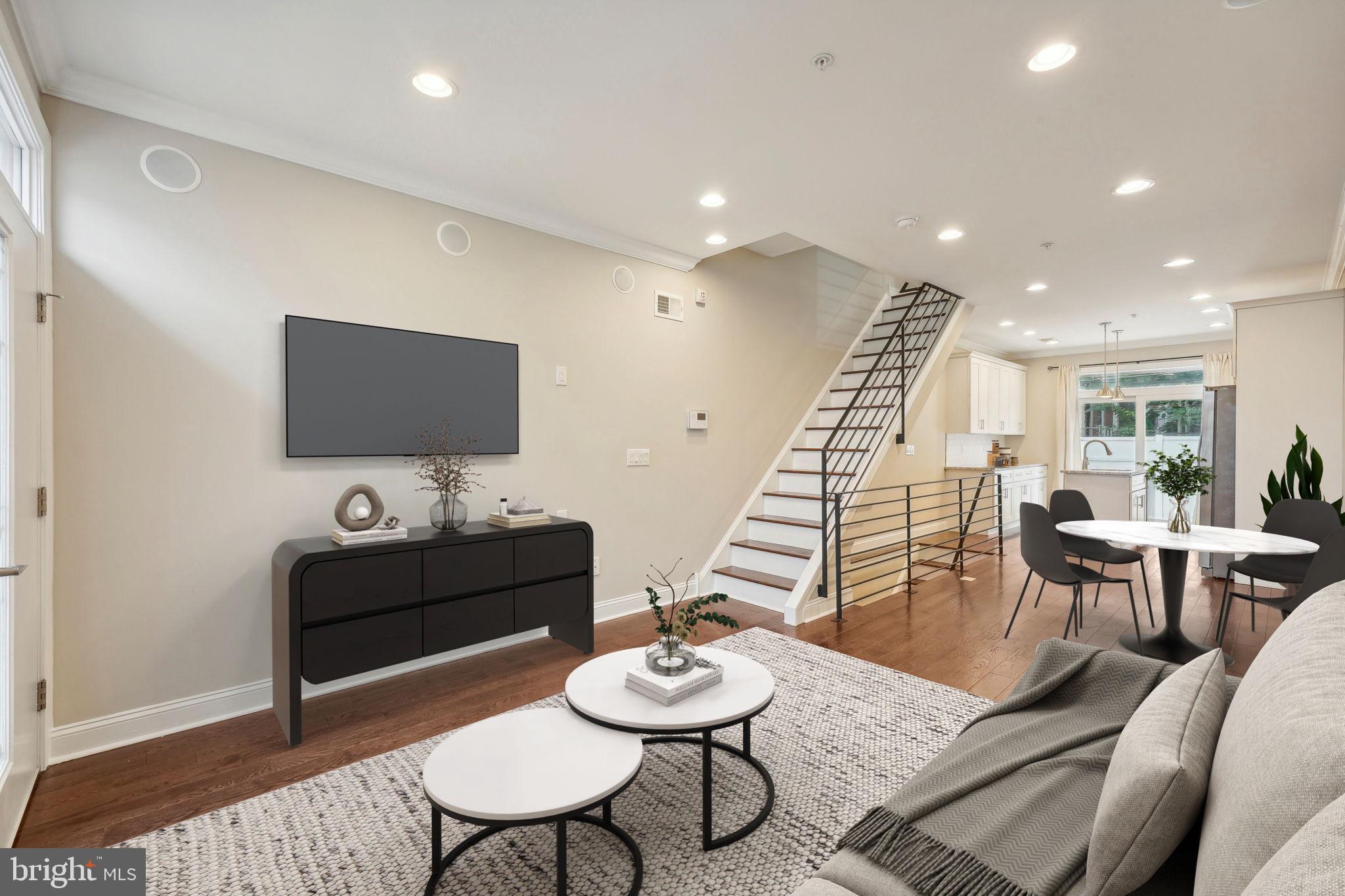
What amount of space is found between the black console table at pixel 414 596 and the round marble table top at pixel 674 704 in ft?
3.41

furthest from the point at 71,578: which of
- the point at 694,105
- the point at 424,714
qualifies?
the point at 694,105

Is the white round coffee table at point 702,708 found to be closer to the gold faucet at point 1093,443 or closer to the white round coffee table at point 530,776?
the white round coffee table at point 530,776

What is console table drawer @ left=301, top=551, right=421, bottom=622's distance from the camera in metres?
2.54

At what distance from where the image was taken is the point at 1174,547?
3148 mm

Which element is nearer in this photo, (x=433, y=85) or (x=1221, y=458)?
(x=433, y=85)

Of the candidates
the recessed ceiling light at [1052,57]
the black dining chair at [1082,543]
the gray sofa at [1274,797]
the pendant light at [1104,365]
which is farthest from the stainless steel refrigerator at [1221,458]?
the gray sofa at [1274,797]

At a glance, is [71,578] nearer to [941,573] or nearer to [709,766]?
[709,766]

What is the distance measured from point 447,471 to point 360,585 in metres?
Answer: 0.72

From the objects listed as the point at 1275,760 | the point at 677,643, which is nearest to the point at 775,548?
the point at 677,643

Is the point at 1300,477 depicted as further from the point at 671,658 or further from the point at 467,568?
the point at 467,568

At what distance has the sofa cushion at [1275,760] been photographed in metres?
0.73

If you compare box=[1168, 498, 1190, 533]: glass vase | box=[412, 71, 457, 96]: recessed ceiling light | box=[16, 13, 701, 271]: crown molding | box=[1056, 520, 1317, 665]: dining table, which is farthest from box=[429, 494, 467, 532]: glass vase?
box=[1168, 498, 1190, 533]: glass vase

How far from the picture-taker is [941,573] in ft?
18.2

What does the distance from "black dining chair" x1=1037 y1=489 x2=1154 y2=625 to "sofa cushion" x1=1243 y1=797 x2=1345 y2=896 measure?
3.63 meters
